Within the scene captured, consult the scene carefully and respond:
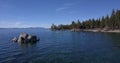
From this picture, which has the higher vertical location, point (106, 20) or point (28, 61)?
point (106, 20)

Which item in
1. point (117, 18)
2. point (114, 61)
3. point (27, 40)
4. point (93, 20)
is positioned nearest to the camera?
point (114, 61)

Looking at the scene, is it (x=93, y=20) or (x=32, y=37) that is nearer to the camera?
(x=32, y=37)

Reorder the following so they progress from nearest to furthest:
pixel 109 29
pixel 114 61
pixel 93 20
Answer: pixel 114 61 → pixel 109 29 → pixel 93 20

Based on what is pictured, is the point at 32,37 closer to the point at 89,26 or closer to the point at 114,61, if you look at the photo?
the point at 114,61

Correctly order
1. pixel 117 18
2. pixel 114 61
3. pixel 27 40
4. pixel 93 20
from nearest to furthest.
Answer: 1. pixel 114 61
2. pixel 27 40
3. pixel 117 18
4. pixel 93 20

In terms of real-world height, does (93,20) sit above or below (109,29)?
above

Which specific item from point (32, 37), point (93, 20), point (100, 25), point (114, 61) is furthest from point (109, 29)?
point (114, 61)

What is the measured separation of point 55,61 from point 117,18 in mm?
124918

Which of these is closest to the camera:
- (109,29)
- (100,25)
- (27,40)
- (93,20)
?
(27,40)

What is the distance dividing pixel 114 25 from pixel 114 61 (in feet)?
410

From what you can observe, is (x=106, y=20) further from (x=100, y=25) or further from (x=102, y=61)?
(x=102, y=61)

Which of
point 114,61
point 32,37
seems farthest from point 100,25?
point 114,61

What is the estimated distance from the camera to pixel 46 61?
28.7 m

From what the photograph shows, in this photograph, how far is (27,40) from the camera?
63.9m
